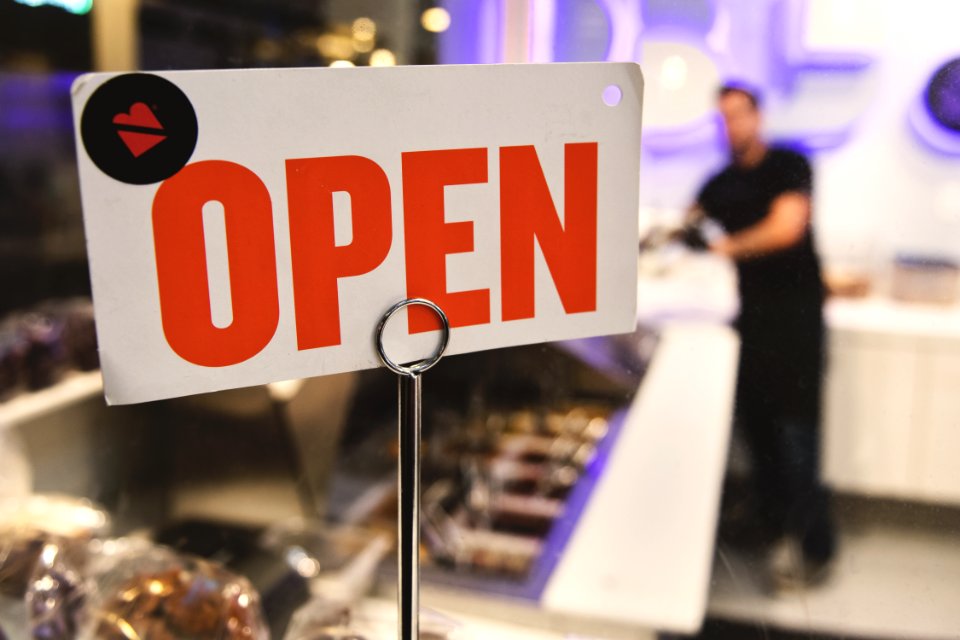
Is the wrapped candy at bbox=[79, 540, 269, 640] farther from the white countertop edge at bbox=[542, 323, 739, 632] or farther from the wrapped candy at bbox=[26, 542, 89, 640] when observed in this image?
the white countertop edge at bbox=[542, 323, 739, 632]

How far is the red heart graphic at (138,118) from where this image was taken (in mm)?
479

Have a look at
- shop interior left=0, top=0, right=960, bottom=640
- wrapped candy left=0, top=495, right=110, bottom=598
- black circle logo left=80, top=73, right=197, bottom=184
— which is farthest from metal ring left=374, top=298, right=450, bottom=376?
wrapped candy left=0, top=495, right=110, bottom=598

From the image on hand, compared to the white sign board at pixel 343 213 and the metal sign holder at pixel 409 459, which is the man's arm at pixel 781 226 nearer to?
the white sign board at pixel 343 213

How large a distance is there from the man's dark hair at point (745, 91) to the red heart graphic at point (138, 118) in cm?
55

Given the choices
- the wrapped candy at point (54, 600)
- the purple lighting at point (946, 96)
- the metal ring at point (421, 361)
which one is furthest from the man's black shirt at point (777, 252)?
the wrapped candy at point (54, 600)

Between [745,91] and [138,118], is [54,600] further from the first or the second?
[745,91]

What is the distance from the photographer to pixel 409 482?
0.57 meters

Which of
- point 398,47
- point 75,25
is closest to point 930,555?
point 398,47

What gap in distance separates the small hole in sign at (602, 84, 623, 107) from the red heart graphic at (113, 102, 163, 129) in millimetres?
296

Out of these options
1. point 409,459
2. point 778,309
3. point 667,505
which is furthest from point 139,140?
point 667,505

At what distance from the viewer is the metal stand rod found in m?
0.57

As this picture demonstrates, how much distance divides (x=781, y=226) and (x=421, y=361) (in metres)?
0.39

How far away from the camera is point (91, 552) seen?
3.13ft

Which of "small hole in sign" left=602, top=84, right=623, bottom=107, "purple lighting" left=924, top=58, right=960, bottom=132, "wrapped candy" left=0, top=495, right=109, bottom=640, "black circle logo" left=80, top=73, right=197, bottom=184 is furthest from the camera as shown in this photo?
"wrapped candy" left=0, top=495, right=109, bottom=640
